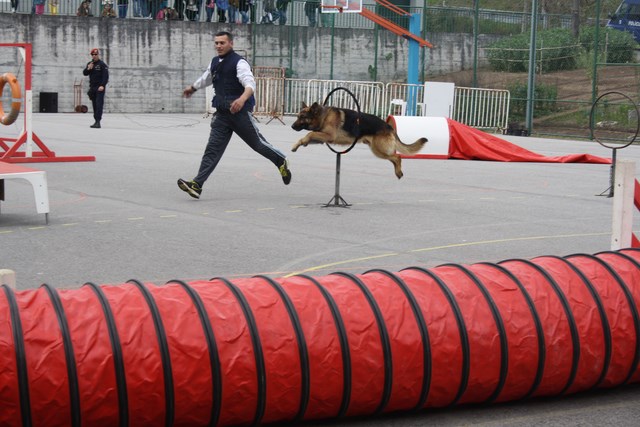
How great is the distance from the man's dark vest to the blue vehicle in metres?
24.5

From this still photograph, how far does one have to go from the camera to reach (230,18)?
40.6 metres

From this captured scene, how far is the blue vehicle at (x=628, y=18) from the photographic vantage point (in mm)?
34312

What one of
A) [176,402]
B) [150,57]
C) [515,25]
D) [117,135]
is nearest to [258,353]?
[176,402]

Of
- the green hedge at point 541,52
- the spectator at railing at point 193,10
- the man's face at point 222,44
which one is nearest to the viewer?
the man's face at point 222,44

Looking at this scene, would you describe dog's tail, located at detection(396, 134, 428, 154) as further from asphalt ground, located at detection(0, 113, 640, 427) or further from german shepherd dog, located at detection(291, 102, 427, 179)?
german shepherd dog, located at detection(291, 102, 427, 179)

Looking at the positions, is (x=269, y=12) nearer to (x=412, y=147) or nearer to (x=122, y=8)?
(x=122, y=8)

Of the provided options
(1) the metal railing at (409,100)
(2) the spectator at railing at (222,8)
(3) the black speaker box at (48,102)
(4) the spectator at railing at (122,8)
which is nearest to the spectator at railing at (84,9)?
(4) the spectator at railing at (122,8)

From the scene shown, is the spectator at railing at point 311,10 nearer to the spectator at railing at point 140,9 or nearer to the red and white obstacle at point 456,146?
the spectator at railing at point 140,9

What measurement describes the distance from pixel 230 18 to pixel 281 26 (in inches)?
81.8

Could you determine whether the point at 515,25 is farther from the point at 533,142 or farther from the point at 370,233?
the point at 370,233

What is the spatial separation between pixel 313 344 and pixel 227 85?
8098 mm

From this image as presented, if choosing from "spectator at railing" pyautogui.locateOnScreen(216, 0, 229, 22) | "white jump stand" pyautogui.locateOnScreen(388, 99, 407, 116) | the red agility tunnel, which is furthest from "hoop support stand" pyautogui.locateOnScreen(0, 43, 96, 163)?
"spectator at railing" pyautogui.locateOnScreen(216, 0, 229, 22)

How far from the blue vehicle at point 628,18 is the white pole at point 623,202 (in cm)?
2866

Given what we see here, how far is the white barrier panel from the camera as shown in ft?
65.5
